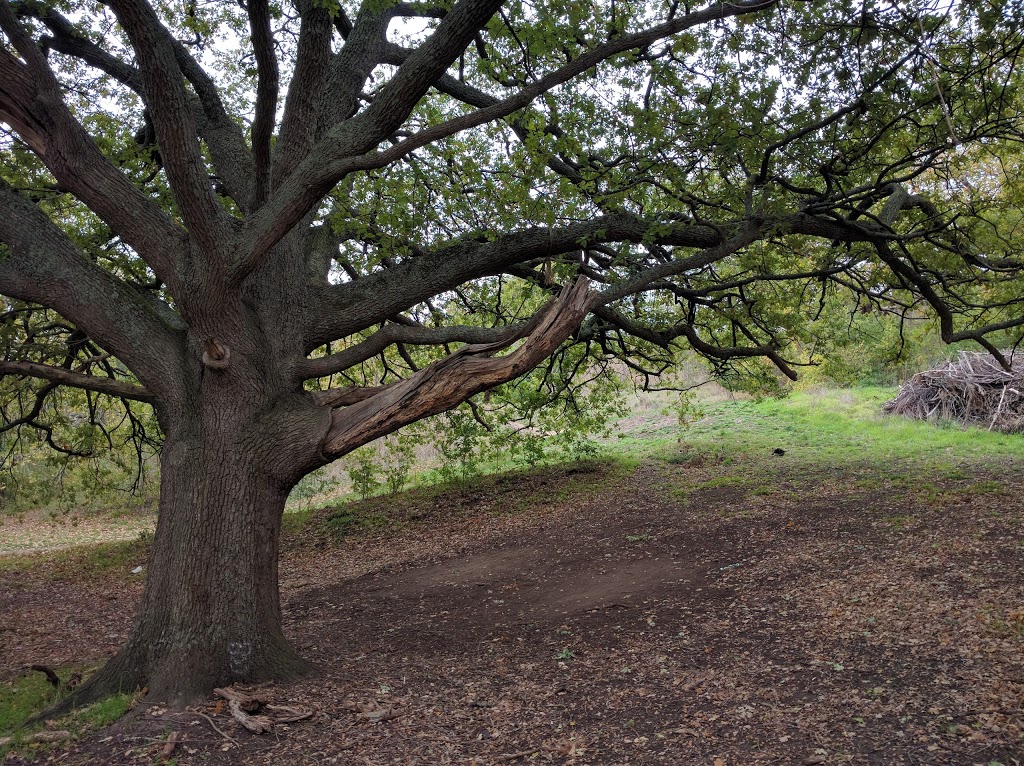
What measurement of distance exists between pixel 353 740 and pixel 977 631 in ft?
12.4

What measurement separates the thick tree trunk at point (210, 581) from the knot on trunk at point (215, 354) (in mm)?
445

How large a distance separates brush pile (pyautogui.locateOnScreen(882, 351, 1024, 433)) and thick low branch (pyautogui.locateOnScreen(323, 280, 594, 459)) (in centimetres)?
1454

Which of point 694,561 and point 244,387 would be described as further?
point 694,561

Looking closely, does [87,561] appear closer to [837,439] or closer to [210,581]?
[210,581]

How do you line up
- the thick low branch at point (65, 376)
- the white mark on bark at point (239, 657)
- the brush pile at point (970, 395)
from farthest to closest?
1. the brush pile at point (970, 395)
2. the thick low branch at point (65, 376)
3. the white mark on bark at point (239, 657)

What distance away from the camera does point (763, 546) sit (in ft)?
23.3

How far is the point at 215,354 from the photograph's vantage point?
4.90 metres

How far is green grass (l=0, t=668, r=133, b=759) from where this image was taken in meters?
4.02

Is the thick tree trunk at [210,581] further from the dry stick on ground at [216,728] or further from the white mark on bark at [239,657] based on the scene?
the dry stick on ground at [216,728]

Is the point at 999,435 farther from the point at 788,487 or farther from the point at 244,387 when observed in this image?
the point at 244,387

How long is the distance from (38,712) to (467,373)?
145 inches

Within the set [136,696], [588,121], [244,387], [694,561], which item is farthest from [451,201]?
[136,696]

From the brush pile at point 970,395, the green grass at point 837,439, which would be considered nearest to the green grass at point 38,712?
the green grass at point 837,439

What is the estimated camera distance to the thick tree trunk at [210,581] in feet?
15.0
